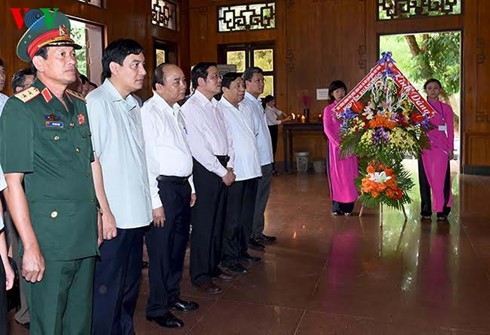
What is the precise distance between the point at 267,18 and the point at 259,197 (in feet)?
18.9

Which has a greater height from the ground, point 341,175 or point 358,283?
point 341,175

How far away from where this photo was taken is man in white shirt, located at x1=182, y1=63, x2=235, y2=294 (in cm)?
301

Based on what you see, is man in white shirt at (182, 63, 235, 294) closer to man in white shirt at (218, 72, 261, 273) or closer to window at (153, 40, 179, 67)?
man in white shirt at (218, 72, 261, 273)

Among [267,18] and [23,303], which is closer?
[23,303]

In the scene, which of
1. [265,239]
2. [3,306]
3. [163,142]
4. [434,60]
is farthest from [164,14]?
[3,306]

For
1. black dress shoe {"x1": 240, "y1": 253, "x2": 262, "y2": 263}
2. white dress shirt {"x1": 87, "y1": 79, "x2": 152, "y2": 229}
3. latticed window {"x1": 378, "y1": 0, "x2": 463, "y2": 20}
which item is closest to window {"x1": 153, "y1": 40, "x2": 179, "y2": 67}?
latticed window {"x1": 378, "y1": 0, "x2": 463, "y2": 20}

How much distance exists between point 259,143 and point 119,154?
84.8 inches

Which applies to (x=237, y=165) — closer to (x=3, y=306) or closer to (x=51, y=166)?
(x=51, y=166)

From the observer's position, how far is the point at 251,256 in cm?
376

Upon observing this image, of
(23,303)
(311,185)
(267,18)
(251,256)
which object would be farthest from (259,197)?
(267,18)

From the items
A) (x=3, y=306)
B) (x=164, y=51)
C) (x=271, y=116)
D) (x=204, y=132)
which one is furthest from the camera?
(x=164, y=51)

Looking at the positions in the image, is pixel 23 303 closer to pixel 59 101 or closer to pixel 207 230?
pixel 207 230

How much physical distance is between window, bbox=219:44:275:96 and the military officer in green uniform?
778cm

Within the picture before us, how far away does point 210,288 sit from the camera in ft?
10.1
